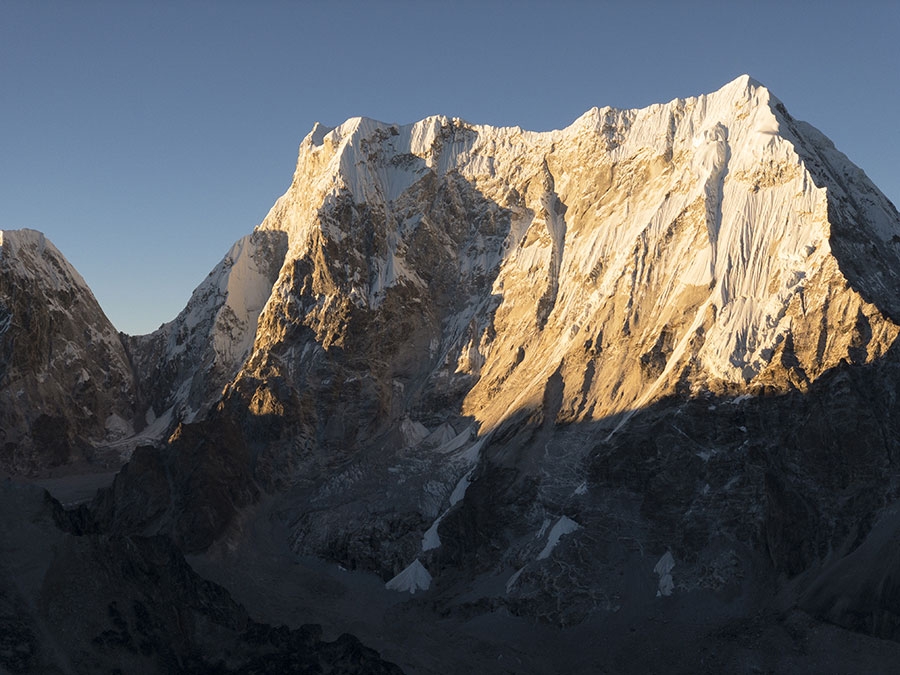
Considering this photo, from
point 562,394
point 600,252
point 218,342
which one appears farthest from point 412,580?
point 218,342

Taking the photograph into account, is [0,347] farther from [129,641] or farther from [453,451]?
[129,641]

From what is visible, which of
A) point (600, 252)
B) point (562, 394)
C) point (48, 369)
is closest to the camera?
point (562, 394)

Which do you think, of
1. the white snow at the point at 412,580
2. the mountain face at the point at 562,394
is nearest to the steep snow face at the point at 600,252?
the mountain face at the point at 562,394

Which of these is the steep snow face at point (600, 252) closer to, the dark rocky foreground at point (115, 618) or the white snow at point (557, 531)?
the white snow at point (557, 531)

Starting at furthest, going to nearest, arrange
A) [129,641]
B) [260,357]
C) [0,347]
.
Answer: [0,347] → [260,357] → [129,641]

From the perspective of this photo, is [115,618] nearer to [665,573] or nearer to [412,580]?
[412,580]

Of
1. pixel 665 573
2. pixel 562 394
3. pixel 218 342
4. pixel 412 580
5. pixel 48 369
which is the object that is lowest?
pixel 412 580

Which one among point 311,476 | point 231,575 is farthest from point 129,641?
point 311,476

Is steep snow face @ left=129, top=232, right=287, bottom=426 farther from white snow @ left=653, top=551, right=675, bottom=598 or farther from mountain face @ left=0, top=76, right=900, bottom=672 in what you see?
white snow @ left=653, top=551, right=675, bottom=598

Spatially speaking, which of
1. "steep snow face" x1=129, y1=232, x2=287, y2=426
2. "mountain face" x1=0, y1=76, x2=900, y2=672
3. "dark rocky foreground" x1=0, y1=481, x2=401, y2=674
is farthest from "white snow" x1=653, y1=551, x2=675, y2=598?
"steep snow face" x1=129, y1=232, x2=287, y2=426
